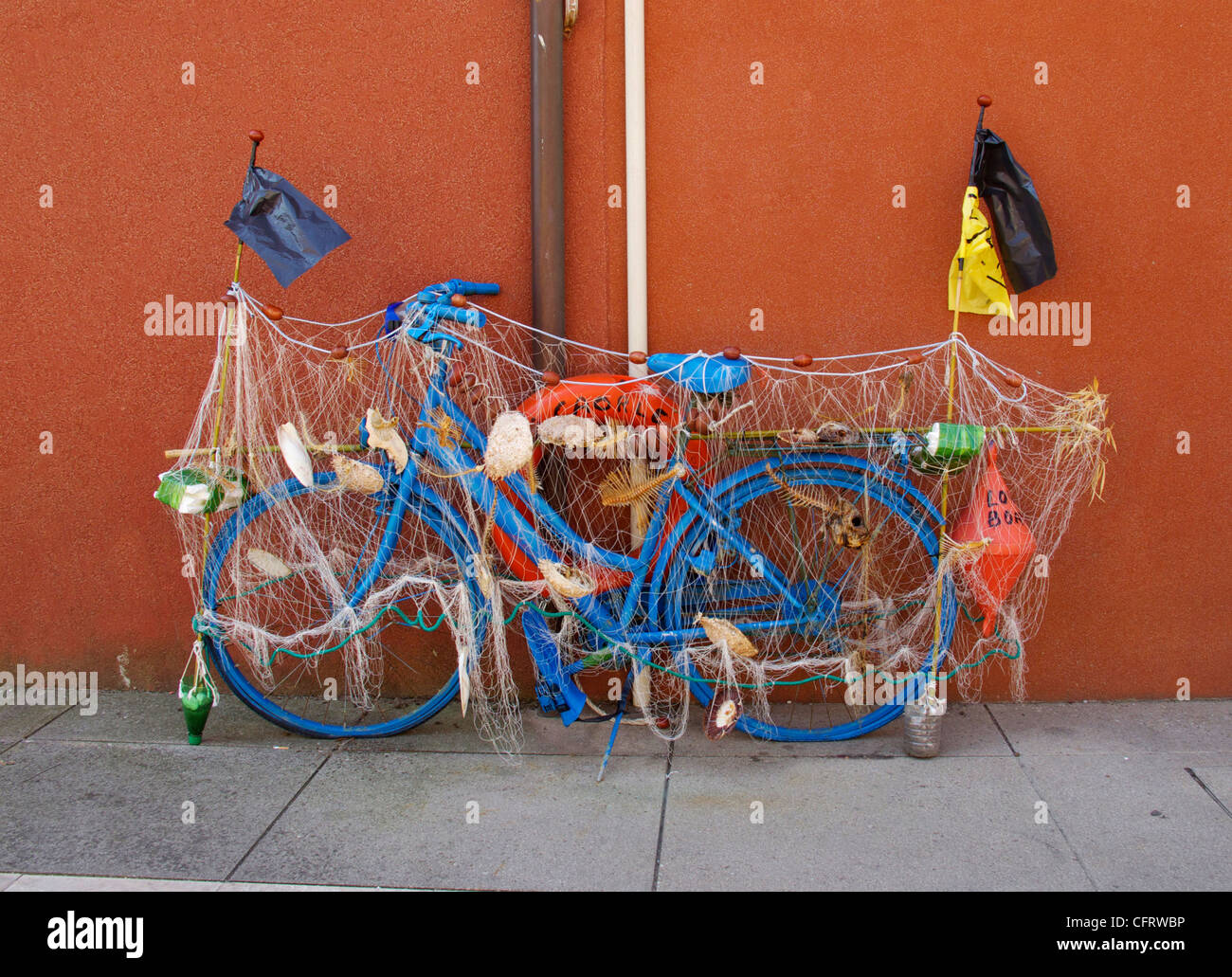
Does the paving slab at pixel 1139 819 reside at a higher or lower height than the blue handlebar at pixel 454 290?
lower

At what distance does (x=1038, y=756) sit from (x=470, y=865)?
2257 millimetres

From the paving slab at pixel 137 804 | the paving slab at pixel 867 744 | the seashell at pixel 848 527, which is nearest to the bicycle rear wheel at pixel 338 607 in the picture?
the paving slab at pixel 137 804

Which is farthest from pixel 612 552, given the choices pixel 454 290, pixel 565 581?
pixel 454 290

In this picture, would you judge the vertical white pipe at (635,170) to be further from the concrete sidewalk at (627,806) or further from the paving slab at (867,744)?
the concrete sidewalk at (627,806)

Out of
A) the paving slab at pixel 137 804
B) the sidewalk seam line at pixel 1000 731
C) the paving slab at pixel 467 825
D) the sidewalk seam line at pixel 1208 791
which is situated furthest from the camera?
the sidewalk seam line at pixel 1000 731

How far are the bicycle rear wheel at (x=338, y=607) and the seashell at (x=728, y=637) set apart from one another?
2.88 feet

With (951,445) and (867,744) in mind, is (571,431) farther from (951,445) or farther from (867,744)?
(867,744)

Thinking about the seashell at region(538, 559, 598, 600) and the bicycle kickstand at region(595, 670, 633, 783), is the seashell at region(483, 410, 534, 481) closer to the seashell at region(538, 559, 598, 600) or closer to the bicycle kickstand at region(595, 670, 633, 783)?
the seashell at region(538, 559, 598, 600)

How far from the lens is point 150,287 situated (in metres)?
4.65

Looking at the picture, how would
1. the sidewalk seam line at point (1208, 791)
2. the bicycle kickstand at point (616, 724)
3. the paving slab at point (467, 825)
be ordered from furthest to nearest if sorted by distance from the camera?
the bicycle kickstand at point (616, 724) → the sidewalk seam line at point (1208, 791) → the paving slab at point (467, 825)

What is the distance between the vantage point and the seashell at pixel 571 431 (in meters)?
3.77

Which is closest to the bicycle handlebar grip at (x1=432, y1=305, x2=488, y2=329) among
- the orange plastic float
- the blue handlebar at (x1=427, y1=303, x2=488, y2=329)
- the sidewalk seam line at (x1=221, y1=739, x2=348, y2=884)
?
the blue handlebar at (x1=427, y1=303, x2=488, y2=329)

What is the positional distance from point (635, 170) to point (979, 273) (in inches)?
58.2

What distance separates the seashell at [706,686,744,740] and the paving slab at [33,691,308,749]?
1630 millimetres
